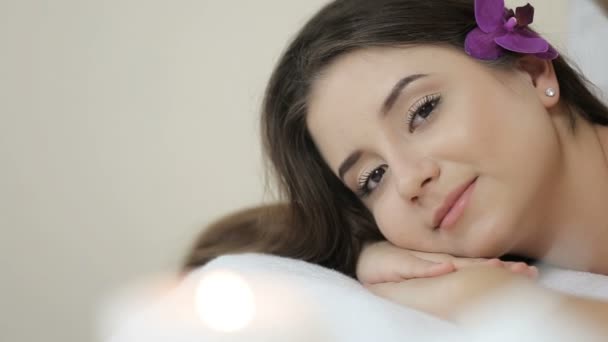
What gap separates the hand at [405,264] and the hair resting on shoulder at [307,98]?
0.37 feet

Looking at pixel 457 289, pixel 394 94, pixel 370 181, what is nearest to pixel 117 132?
pixel 370 181

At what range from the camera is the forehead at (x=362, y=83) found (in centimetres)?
105

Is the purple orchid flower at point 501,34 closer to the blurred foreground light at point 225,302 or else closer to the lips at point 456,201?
the lips at point 456,201

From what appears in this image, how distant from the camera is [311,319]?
0.75 meters

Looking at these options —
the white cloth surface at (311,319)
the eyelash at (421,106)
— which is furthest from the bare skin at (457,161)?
the white cloth surface at (311,319)

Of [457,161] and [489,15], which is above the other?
[489,15]

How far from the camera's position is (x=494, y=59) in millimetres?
1107

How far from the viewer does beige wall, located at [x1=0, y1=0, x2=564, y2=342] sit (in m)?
1.79

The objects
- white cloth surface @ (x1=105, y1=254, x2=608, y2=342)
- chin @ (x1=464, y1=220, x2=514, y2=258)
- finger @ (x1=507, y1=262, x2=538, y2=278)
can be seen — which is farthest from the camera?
chin @ (x1=464, y1=220, x2=514, y2=258)

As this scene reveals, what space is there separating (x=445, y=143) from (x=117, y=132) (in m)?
1.13

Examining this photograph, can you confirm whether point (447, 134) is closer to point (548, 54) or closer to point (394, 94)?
point (394, 94)

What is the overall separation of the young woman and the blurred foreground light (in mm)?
233

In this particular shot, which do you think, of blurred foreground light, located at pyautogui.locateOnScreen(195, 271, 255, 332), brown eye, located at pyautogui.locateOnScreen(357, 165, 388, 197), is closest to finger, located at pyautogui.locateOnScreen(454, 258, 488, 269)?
brown eye, located at pyautogui.locateOnScreen(357, 165, 388, 197)

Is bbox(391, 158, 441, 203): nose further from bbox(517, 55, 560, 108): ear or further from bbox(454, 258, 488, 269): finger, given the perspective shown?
bbox(517, 55, 560, 108): ear
